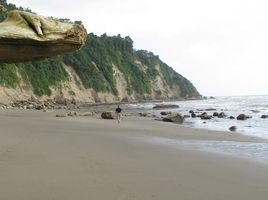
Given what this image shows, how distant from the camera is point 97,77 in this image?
10569 cm

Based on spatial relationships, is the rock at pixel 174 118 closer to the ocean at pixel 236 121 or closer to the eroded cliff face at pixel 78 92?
the ocean at pixel 236 121

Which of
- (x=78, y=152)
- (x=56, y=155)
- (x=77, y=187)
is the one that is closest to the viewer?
(x=77, y=187)

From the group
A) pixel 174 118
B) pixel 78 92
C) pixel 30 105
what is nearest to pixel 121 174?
pixel 174 118

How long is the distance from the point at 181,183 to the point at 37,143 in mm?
7153

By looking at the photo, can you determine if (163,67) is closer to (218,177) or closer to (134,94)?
(134,94)

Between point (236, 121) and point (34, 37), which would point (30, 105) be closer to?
point (236, 121)

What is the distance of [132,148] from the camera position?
589 inches

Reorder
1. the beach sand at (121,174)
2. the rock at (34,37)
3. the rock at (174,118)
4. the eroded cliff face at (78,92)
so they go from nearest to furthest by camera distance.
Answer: the rock at (34,37), the beach sand at (121,174), the rock at (174,118), the eroded cliff face at (78,92)

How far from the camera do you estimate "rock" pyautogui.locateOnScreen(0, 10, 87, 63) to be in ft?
16.1

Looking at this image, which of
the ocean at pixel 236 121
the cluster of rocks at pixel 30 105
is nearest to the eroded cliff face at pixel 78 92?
the cluster of rocks at pixel 30 105

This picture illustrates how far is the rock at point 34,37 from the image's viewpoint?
492 cm

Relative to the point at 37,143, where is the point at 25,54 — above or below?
above

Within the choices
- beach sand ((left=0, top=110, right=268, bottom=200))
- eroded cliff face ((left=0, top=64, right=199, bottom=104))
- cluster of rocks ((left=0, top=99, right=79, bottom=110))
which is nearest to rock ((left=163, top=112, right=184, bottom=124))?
beach sand ((left=0, top=110, right=268, bottom=200))

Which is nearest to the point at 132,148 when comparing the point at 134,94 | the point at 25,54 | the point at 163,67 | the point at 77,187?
the point at 77,187
